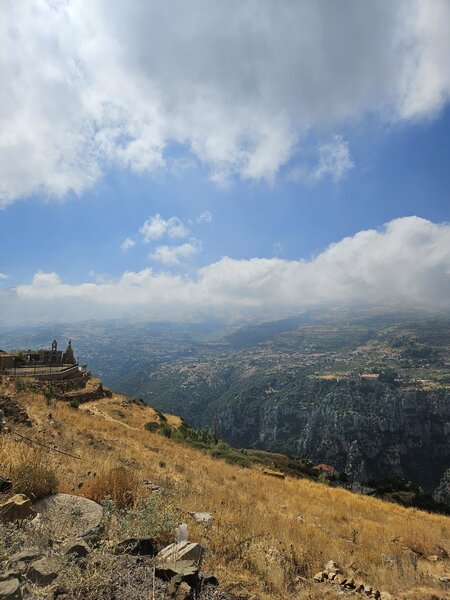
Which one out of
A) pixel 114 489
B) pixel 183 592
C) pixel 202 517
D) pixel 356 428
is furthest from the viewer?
pixel 356 428

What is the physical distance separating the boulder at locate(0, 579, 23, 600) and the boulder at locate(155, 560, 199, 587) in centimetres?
156

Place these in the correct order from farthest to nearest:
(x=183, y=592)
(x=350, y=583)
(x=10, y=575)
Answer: (x=350, y=583), (x=183, y=592), (x=10, y=575)

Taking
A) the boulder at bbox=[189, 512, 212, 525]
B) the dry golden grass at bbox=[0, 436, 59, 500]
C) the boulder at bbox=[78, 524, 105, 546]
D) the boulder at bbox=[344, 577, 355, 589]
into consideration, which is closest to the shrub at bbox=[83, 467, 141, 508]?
the dry golden grass at bbox=[0, 436, 59, 500]

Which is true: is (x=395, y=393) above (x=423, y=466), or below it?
above

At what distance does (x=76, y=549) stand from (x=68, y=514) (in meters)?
1.61

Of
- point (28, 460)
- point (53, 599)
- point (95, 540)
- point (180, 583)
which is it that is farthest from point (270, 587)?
point (28, 460)

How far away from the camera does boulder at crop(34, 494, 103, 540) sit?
16.0 ft

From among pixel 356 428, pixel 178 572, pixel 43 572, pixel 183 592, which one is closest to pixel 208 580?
pixel 178 572

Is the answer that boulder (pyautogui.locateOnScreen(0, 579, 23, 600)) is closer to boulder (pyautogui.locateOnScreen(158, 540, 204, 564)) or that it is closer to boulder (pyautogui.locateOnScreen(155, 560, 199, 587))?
boulder (pyautogui.locateOnScreen(155, 560, 199, 587))

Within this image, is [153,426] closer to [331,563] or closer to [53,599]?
[331,563]

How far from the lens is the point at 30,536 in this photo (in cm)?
428

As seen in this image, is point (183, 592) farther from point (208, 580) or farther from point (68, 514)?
point (68, 514)

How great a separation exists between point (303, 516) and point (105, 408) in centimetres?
2356

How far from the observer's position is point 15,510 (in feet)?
15.6
